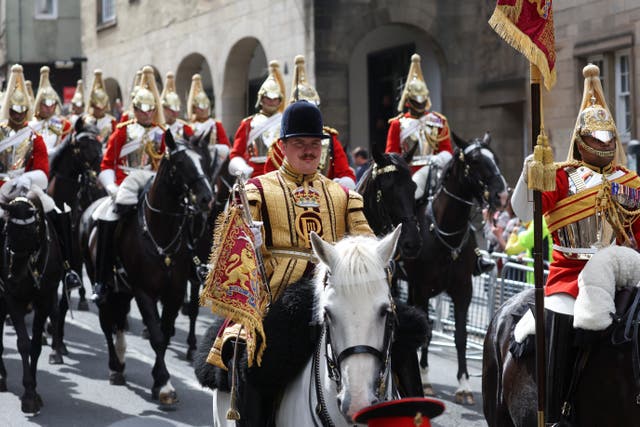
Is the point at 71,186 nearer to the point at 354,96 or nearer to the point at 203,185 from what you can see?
the point at 203,185

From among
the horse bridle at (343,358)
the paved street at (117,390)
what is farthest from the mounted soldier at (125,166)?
the horse bridle at (343,358)

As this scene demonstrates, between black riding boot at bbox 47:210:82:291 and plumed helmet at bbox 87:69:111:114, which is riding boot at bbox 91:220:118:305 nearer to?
black riding boot at bbox 47:210:82:291

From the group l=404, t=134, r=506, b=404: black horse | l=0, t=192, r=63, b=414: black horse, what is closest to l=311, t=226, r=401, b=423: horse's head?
l=0, t=192, r=63, b=414: black horse

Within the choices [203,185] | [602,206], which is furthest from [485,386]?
[203,185]

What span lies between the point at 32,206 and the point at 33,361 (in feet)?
4.50

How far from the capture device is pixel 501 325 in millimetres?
7168

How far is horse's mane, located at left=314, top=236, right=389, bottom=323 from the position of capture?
4973 millimetres

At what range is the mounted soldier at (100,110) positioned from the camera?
19.5 m

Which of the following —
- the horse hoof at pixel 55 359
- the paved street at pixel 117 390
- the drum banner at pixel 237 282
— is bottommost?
the paved street at pixel 117 390

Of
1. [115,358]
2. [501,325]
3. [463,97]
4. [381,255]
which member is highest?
[463,97]

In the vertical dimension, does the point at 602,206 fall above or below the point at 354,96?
below

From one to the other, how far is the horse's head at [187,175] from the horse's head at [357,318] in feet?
19.0

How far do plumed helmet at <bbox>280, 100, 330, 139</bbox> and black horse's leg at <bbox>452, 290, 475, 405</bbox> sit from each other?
17.1ft

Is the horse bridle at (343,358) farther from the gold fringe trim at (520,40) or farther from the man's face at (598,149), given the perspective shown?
the man's face at (598,149)
